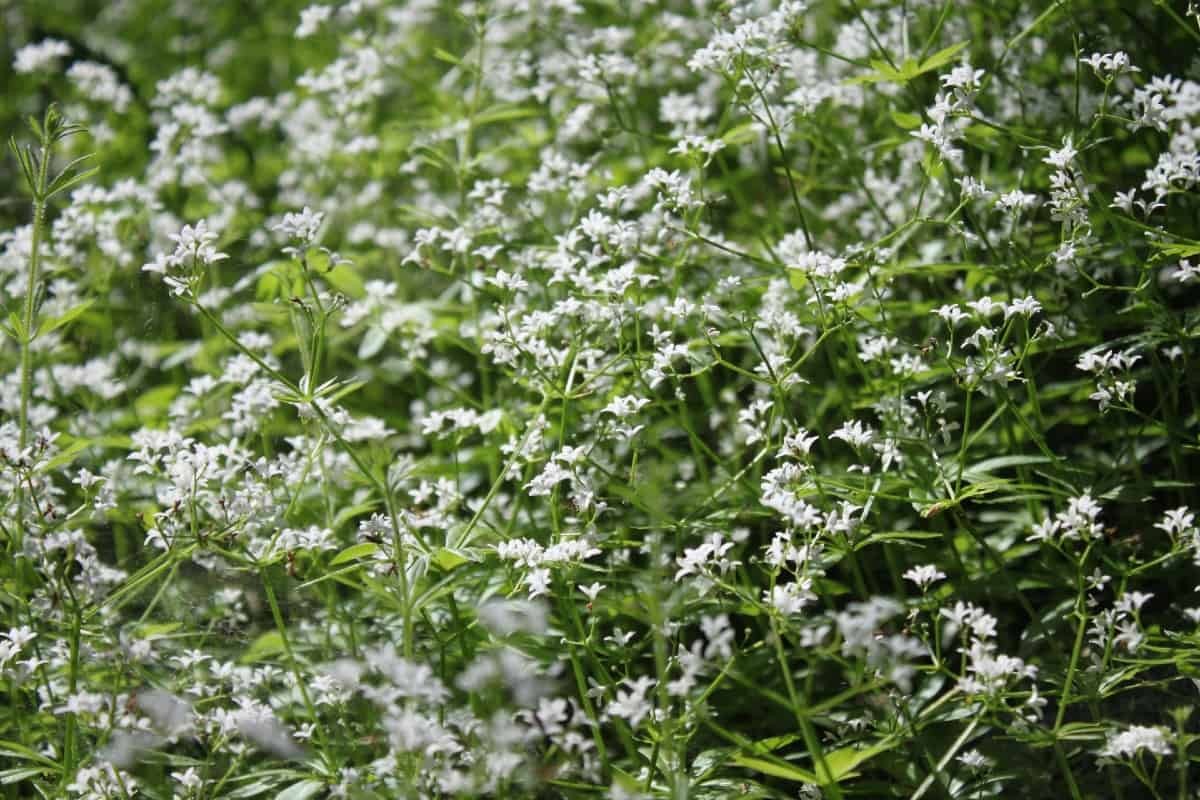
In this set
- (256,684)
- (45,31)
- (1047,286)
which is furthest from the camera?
(45,31)

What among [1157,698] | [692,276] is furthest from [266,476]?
[1157,698]

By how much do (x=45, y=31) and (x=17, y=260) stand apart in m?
2.64

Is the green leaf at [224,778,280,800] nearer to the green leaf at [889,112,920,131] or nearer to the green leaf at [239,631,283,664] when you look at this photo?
the green leaf at [239,631,283,664]

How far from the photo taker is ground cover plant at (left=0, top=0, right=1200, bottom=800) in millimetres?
2330

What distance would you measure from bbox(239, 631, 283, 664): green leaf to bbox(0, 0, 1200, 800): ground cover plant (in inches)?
1.8

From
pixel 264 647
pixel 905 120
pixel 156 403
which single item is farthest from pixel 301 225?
pixel 156 403

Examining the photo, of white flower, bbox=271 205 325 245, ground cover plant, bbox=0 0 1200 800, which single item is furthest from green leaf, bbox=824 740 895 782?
white flower, bbox=271 205 325 245

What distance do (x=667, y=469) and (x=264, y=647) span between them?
1160 millimetres

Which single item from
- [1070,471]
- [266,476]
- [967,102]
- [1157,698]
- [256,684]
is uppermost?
[967,102]

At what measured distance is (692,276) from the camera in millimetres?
3658

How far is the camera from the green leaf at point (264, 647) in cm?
270

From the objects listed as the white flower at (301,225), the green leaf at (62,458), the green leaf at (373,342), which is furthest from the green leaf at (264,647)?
the green leaf at (373,342)

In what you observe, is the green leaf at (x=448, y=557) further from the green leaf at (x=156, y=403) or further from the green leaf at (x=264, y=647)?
the green leaf at (x=156, y=403)

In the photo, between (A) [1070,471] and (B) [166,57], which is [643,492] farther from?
(B) [166,57]
